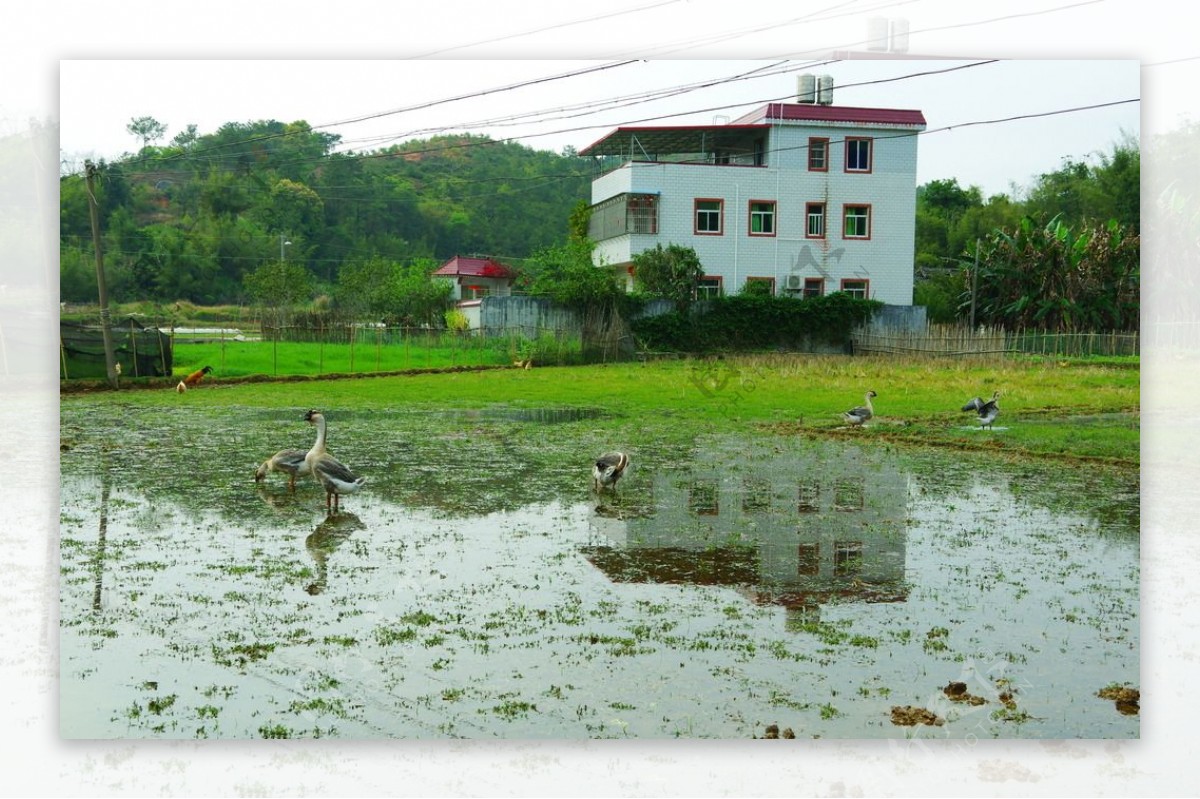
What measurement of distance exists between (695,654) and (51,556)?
10.7 ft

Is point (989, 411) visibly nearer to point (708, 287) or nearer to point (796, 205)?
point (708, 287)

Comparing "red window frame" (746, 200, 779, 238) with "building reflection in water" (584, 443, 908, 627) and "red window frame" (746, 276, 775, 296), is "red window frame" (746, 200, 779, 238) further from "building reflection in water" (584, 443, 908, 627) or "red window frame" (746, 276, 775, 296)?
"building reflection in water" (584, 443, 908, 627)

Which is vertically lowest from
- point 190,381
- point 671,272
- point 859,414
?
point 859,414

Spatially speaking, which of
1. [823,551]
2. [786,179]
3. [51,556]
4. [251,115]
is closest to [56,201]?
[251,115]

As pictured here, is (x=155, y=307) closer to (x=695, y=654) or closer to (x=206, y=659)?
(x=206, y=659)

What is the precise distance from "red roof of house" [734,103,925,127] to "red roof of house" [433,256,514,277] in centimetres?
285

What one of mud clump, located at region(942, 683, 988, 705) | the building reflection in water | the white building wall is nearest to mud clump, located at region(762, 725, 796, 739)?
mud clump, located at region(942, 683, 988, 705)

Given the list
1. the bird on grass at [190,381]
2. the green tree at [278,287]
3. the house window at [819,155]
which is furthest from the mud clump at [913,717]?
the bird on grass at [190,381]

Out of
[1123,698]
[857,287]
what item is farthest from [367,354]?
[1123,698]

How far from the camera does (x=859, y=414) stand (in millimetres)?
10992

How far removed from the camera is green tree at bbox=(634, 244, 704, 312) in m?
7.26

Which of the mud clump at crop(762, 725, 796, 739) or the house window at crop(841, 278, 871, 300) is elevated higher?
the house window at crop(841, 278, 871, 300)

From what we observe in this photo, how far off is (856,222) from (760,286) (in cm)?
77

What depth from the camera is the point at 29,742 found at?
16.3ft
